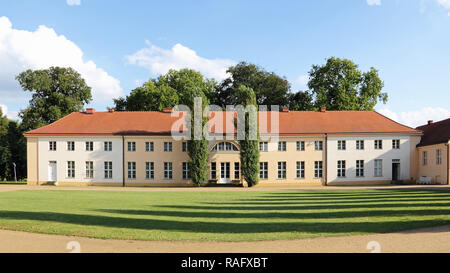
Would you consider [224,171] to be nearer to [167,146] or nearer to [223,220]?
[167,146]

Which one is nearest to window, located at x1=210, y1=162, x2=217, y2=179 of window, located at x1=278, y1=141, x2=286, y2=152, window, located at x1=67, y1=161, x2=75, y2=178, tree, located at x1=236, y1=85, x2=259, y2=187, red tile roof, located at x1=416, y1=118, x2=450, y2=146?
tree, located at x1=236, y1=85, x2=259, y2=187

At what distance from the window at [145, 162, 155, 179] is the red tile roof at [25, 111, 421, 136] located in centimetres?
340

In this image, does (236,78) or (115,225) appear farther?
(236,78)

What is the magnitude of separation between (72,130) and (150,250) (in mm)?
33539

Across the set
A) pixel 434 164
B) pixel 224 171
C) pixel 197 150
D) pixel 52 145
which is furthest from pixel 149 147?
pixel 434 164

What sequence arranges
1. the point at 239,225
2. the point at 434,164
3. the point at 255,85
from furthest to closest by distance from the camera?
1. the point at 255,85
2. the point at 434,164
3. the point at 239,225

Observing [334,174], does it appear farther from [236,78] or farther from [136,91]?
[136,91]

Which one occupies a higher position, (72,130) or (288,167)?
(72,130)

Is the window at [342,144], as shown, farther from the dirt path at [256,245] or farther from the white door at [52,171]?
the white door at [52,171]

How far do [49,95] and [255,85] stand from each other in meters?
32.0

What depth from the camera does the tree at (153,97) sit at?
5292 centimetres

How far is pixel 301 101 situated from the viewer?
56844 mm
